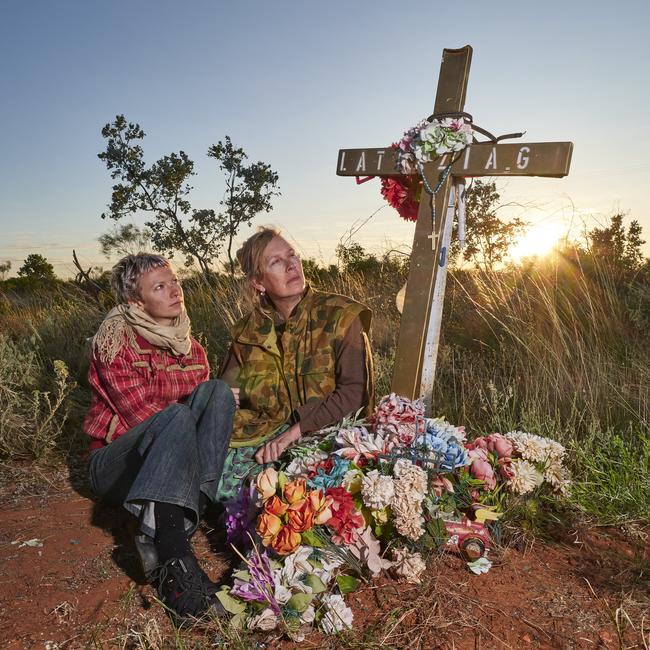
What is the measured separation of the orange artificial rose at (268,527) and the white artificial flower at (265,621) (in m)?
0.23

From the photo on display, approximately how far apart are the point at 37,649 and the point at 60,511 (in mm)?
1162

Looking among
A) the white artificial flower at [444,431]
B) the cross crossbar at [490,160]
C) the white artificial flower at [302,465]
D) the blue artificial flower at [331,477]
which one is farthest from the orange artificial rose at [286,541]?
the cross crossbar at [490,160]

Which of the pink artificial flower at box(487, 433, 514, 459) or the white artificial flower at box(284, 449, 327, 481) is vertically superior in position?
the pink artificial flower at box(487, 433, 514, 459)

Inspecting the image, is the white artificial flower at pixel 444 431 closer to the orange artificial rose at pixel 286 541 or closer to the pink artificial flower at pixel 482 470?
the pink artificial flower at pixel 482 470

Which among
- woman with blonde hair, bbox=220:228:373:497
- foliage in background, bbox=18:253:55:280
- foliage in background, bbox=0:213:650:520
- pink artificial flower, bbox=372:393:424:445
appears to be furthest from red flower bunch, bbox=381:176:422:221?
foliage in background, bbox=18:253:55:280

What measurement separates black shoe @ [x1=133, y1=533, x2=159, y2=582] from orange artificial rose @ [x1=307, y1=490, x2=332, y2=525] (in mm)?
669

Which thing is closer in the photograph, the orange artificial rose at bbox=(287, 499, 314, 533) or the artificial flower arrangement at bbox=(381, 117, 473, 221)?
the orange artificial rose at bbox=(287, 499, 314, 533)

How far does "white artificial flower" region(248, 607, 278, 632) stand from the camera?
200 centimetres

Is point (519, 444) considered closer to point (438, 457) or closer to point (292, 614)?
point (438, 457)

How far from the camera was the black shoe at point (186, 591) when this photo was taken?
211cm

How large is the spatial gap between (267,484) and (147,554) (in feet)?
1.79

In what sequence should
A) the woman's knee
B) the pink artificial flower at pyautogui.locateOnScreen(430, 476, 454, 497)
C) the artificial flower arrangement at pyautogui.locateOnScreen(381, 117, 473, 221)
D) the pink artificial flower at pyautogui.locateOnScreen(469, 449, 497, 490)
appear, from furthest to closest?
the artificial flower arrangement at pyautogui.locateOnScreen(381, 117, 473, 221), the woman's knee, the pink artificial flower at pyautogui.locateOnScreen(469, 449, 497, 490), the pink artificial flower at pyautogui.locateOnScreen(430, 476, 454, 497)

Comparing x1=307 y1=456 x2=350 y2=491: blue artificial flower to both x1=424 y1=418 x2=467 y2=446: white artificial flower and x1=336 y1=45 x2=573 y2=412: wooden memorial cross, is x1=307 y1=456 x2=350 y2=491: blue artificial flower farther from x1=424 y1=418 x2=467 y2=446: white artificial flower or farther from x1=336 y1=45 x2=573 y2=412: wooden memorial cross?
x1=336 y1=45 x2=573 y2=412: wooden memorial cross

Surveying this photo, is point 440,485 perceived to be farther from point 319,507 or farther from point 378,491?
point 319,507
